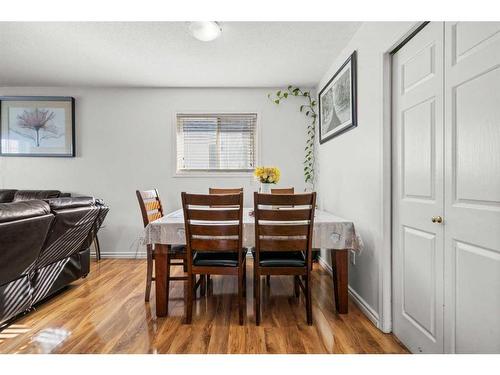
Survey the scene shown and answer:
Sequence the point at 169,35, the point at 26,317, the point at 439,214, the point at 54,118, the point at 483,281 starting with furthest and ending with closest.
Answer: the point at 54,118
the point at 169,35
the point at 26,317
the point at 439,214
the point at 483,281

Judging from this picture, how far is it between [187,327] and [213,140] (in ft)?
8.80

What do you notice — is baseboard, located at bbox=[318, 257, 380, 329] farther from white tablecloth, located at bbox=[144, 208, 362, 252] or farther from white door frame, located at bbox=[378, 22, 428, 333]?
white tablecloth, located at bbox=[144, 208, 362, 252]

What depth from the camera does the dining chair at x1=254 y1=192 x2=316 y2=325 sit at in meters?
1.94

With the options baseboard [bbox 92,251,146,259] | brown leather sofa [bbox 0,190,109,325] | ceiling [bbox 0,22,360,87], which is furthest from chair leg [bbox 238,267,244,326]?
baseboard [bbox 92,251,146,259]

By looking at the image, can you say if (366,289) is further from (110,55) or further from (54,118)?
(54,118)

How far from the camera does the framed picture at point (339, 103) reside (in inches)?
98.7

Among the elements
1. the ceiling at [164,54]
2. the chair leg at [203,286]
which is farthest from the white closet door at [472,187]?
the chair leg at [203,286]

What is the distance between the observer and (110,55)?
118 inches

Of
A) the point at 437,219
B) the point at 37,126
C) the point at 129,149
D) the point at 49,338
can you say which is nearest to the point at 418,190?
the point at 437,219

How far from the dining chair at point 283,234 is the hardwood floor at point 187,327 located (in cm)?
20

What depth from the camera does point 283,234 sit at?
6.48 ft

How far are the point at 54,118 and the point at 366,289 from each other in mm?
4462

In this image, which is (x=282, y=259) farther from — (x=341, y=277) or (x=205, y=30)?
(x=205, y=30)
